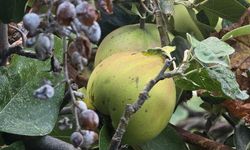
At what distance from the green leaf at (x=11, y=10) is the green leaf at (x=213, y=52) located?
23 cm

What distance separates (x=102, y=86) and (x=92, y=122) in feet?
0.75

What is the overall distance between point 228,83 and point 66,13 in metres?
0.32

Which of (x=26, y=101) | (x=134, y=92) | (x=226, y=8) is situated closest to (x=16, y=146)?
(x=26, y=101)

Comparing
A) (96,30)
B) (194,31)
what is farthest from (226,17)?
(96,30)

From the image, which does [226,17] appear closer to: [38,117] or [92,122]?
[38,117]

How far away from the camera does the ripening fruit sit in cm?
51

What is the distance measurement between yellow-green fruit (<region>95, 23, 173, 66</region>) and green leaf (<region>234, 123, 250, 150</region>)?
0.61ft

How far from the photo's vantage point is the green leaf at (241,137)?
0.92m

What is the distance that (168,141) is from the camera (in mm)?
879

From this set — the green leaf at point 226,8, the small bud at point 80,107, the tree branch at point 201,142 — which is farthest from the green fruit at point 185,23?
the small bud at point 80,107

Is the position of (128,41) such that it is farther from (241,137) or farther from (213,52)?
(241,137)

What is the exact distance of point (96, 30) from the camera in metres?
0.54

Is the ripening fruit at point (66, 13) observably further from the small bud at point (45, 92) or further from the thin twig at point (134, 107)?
the thin twig at point (134, 107)

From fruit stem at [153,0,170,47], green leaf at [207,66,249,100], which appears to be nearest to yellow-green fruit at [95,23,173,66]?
fruit stem at [153,0,170,47]
